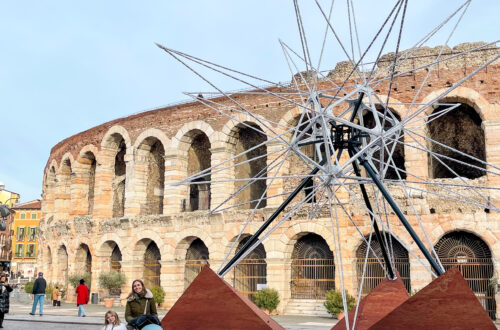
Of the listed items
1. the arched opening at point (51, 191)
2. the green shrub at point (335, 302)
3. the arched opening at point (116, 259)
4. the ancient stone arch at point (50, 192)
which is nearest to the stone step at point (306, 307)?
the green shrub at point (335, 302)

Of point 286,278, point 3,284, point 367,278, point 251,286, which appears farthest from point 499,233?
point 3,284

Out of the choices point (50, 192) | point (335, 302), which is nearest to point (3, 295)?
point (335, 302)

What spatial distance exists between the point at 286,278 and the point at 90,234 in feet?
33.4

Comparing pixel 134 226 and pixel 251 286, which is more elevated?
pixel 134 226

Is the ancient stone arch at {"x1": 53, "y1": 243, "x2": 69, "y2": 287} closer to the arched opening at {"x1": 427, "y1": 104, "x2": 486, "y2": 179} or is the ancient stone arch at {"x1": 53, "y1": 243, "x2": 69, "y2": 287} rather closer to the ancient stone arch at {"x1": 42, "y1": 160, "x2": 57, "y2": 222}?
the ancient stone arch at {"x1": 42, "y1": 160, "x2": 57, "y2": 222}

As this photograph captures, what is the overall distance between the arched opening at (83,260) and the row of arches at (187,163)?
1.75 metres

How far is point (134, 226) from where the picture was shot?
22016 millimetres

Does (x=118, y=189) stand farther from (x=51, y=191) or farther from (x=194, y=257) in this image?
(x=51, y=191)

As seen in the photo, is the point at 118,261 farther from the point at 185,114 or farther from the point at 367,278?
the point at 367,278

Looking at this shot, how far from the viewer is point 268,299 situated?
17.4 meters

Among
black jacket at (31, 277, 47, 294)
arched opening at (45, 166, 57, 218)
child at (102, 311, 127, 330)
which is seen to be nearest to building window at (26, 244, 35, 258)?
arched opening at (45, 166, 57, 218)

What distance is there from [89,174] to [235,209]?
9.70 metres

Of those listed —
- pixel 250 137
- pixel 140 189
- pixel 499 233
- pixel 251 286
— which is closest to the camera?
pixel 499 233

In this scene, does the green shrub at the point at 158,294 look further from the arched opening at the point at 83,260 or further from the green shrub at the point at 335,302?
the arched opening at the point at 83,260
